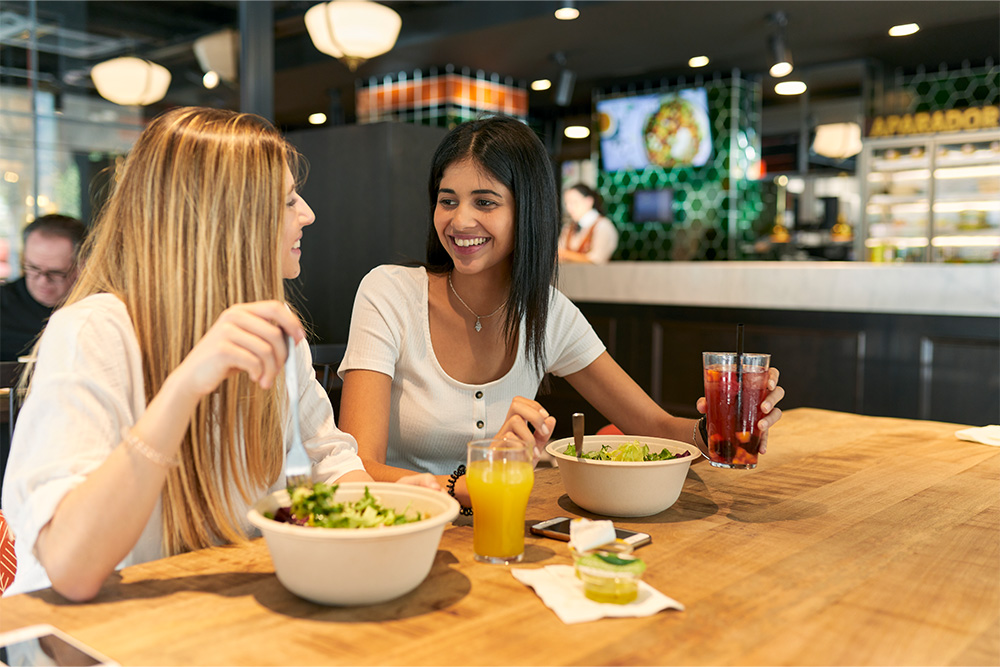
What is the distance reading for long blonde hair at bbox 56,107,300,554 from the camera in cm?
112

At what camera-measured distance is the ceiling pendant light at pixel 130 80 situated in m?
4.59

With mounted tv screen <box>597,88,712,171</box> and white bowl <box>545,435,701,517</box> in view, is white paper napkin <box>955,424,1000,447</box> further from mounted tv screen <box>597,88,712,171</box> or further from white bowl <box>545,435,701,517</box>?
mounted tv screen <box>597,88,712,171</box>

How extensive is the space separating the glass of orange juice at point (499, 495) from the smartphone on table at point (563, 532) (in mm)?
98

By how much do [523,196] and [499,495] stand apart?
95cm

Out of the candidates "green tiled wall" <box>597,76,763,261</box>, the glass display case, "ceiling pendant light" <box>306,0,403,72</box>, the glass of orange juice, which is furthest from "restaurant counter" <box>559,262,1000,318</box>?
"green tiled wall" <box>597,76,763,261</box>

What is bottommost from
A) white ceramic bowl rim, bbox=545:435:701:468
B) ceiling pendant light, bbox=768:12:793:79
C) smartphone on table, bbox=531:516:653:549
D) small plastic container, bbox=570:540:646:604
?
smartphone on table, bbox=531:516:653:549

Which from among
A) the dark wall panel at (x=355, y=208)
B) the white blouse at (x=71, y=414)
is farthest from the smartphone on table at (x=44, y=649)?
the dark wall panel at (x=355, y=208)

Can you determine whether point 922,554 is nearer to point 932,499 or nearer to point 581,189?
point 932,499

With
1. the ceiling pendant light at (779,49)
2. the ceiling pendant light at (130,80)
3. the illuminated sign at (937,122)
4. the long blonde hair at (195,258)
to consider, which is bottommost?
the long blonde hair at (195,258)

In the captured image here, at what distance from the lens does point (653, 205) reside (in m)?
8.50

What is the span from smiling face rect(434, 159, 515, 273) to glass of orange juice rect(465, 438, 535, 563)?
82 cm

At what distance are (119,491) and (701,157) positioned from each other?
7.73 meters

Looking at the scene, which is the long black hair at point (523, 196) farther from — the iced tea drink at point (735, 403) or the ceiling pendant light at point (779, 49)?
the ceiling pendant light at point (779, 49)

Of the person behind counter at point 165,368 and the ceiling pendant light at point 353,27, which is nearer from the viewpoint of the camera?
the person behind counter at point 165,368
